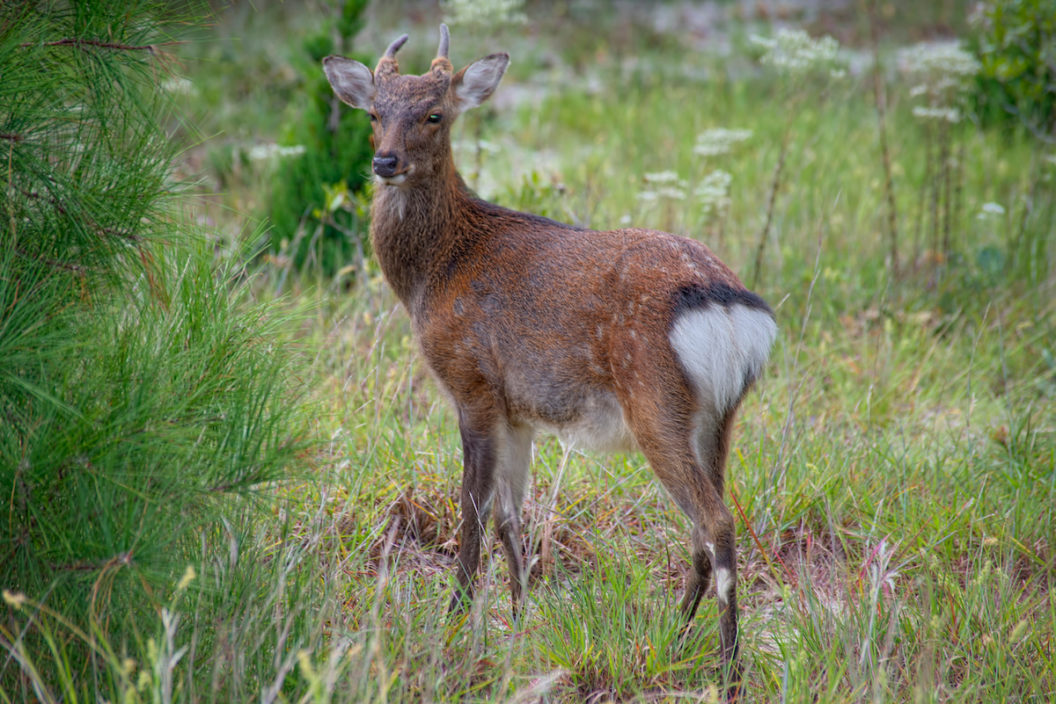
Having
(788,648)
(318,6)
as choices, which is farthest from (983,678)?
(318,6)

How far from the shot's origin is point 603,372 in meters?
3.18

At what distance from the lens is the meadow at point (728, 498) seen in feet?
8.73

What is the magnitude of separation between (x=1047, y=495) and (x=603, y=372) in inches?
75.9

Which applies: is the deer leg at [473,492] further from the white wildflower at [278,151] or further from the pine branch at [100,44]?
the white wildflower at [278,151]

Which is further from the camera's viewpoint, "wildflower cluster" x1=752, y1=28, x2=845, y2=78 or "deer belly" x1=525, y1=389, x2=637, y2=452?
"wildflower cluster" x1=752, y1=28, x2=845, y2=78

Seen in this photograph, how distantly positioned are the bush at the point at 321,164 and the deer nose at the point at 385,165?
258 cm

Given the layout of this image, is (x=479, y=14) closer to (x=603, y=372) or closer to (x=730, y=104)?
(x=603, y=372)

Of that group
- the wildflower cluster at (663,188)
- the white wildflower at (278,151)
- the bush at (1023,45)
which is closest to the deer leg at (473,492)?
the wildflower cluster at (663,188)

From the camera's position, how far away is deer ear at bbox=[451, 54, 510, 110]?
378 cm

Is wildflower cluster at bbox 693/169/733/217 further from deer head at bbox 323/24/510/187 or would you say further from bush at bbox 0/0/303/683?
bush at bbox 0/0/303/683

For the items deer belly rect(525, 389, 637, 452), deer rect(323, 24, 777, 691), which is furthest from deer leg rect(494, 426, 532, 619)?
deer belly rect(525, 389, 637, 452)

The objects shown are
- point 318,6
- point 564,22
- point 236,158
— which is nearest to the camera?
point 236,158

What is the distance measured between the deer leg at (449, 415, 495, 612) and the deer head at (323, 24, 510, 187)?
92 centimetres

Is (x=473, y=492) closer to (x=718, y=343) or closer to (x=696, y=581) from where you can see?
(x=696, y=581)
